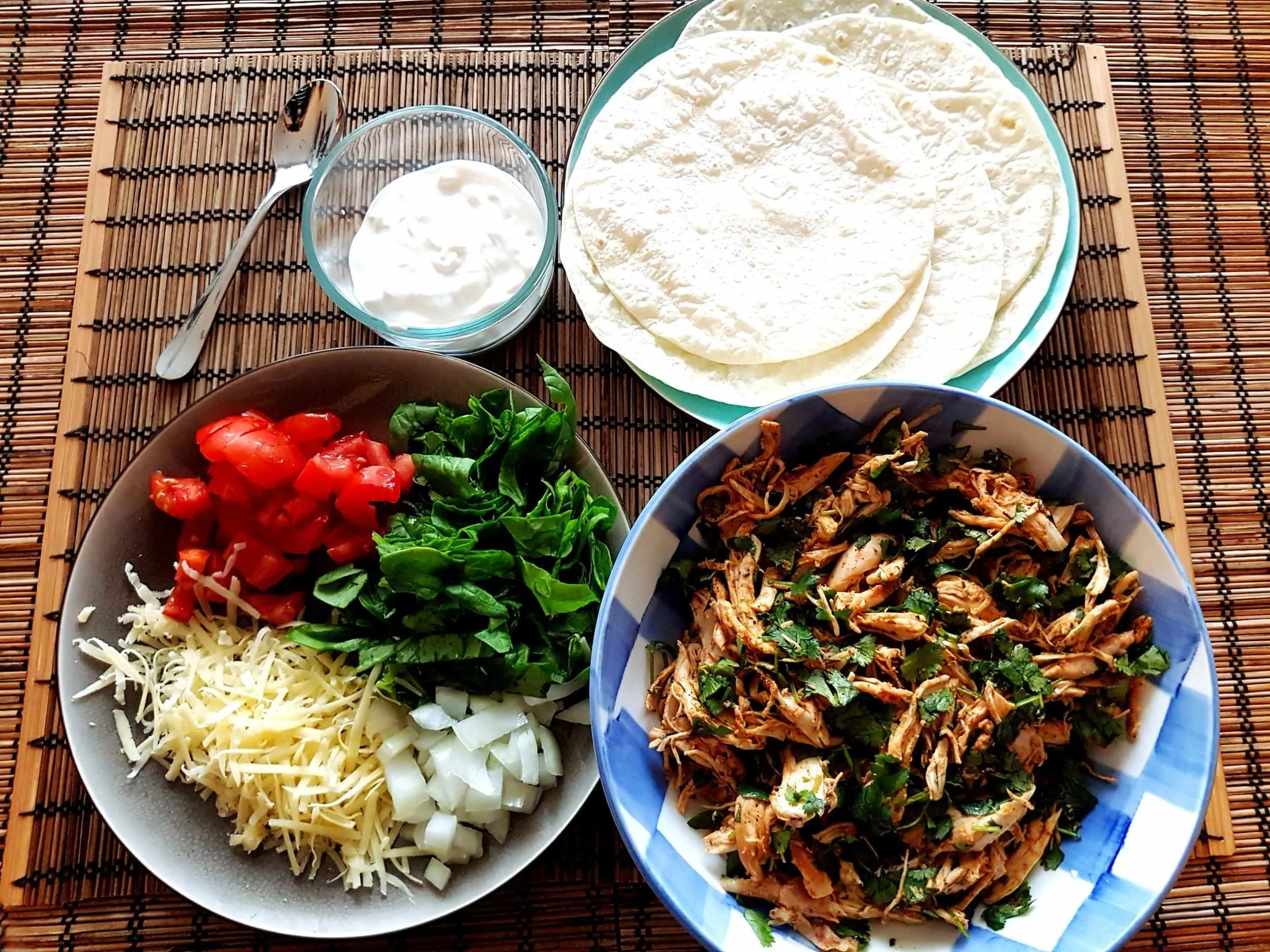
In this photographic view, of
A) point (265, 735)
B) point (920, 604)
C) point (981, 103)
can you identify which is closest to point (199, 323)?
point (265, 735)

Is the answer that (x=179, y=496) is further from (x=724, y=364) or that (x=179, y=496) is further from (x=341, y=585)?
(x=724, y=364)

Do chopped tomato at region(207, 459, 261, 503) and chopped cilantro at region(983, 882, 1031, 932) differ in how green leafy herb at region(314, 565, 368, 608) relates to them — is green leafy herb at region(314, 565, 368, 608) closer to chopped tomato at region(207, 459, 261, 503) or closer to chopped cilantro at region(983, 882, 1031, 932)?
chopped tomato at region(207, 459, 261, 503)

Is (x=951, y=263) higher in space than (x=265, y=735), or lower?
higher

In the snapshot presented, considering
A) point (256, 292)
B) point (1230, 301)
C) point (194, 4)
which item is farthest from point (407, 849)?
point (1230, 301)

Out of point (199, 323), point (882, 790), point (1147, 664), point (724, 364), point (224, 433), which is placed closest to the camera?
point (882, 790)

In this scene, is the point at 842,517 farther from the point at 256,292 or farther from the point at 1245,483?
the point at 256,292

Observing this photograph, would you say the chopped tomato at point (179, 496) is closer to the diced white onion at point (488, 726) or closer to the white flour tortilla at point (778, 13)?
the diced white onion at point (488, 726)
